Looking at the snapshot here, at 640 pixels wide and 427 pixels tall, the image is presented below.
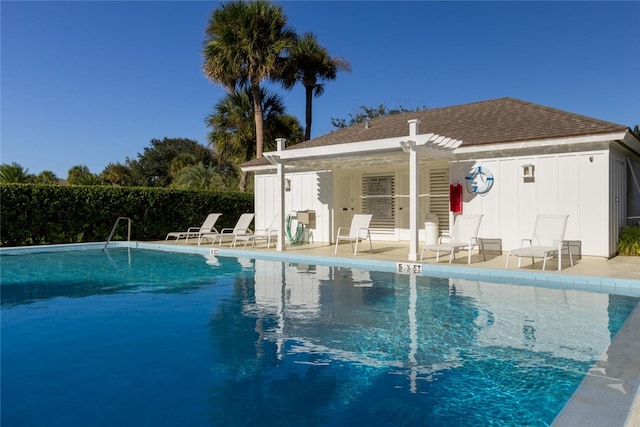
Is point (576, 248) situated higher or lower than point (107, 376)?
higher

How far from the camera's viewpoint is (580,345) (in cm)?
467

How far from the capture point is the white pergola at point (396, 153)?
10.3 m

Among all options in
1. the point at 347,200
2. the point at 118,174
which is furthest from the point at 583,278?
the point at 118,174

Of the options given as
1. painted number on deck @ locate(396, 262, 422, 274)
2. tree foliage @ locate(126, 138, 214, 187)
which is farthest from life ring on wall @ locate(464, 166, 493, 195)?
tree foliage @ locate(126, 138, 214, 187)

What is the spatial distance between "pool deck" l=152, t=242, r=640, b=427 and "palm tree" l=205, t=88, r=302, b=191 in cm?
1163

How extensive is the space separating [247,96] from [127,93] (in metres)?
6.76

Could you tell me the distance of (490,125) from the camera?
518 inches

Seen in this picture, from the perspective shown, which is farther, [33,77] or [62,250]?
[33,77]

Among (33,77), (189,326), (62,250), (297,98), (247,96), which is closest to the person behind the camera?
(189,326)

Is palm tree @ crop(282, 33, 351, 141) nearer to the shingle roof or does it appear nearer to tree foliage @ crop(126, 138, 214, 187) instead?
the shingle roof

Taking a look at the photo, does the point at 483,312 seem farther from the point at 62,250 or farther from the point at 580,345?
the point at 62,250

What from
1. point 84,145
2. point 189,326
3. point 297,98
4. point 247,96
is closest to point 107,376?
point 189,326

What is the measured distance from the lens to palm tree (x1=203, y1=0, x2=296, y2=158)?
2091cm

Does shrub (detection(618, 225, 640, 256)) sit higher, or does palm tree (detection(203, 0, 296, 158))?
palm tree (detection(203, 0, 296, 158))
